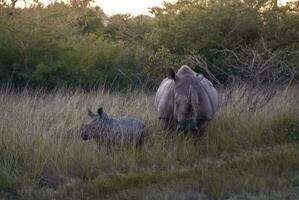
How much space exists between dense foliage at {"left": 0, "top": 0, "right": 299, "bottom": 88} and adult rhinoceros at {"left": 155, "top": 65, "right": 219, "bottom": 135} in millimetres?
3957

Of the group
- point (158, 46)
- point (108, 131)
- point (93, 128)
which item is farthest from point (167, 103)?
point (158, 46)

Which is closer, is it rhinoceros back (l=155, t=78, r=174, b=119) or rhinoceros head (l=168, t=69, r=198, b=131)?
rhinoceros head (l=168, t=69, r=198, b=131)

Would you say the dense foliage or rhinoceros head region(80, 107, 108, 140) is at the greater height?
the dense foliage

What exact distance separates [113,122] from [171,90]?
4.91 ft

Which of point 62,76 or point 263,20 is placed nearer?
point 62,76

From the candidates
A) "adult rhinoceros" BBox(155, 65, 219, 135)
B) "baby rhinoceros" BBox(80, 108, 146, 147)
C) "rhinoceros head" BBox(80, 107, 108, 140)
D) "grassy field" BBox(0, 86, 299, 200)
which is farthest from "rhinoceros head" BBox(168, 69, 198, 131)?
"rhinoceros head" BBox(80, 107, 108, 140)

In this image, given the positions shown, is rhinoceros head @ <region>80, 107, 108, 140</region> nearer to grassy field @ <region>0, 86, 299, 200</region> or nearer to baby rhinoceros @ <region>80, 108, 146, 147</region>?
baby rhinoceros @ <region>80, 108, 146, 147</region>

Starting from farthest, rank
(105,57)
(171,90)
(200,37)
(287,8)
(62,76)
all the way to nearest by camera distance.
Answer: (287,8) < (200,37) < (105,57) < (62,76) < (171,90)

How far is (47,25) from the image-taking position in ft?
62.1

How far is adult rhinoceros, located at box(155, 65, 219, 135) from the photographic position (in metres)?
9.70

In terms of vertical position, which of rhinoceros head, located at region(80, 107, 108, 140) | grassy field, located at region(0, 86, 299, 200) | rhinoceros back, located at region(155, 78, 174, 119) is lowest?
grassy field, located at region(0, 86, 299, 200)

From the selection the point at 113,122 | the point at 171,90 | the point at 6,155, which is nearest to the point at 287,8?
the point at 171,90

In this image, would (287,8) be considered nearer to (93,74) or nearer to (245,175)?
(93,74)

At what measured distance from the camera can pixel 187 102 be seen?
381 inches
